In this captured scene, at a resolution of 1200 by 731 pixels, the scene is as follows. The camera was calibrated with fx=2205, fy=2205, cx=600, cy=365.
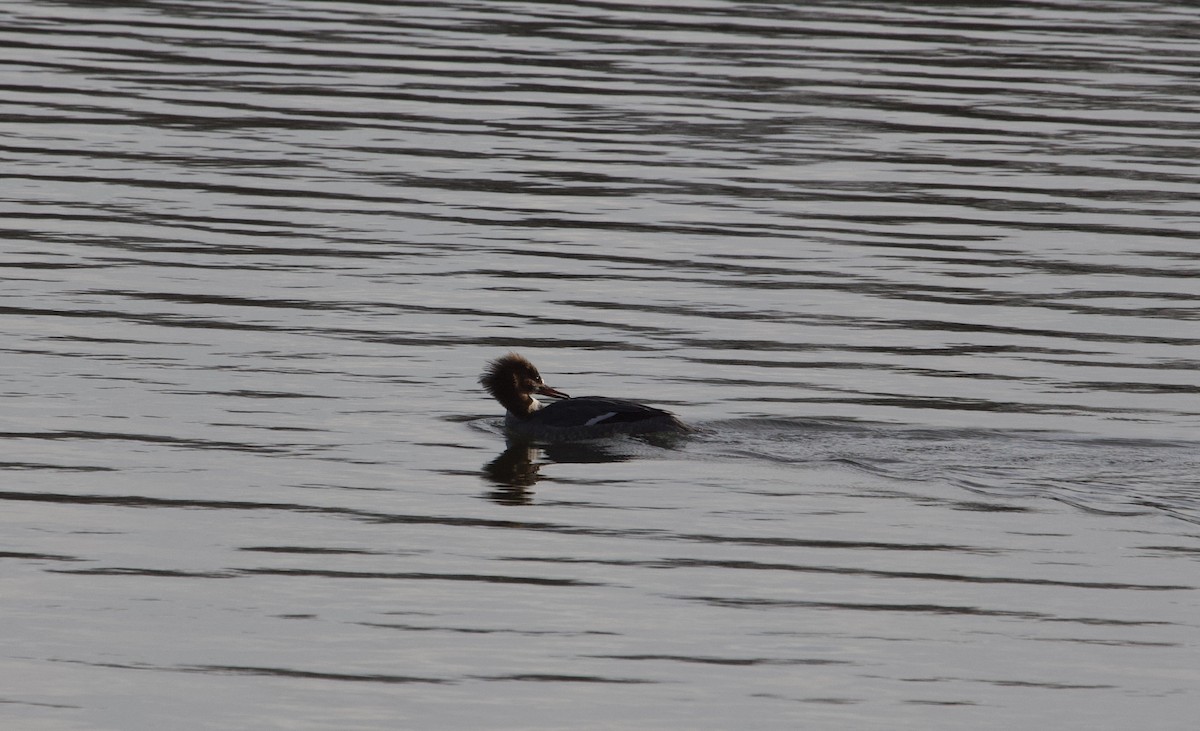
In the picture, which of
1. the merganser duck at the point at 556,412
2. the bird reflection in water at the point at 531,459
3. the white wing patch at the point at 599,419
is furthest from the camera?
the white wing patch at the point at 599,419

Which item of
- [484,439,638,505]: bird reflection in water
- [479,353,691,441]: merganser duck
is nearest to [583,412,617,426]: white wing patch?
[479,353,691,441]: merganser duck

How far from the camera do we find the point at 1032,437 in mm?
11969

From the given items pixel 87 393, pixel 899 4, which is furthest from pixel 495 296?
pixel 899 4

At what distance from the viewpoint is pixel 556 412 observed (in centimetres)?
1220

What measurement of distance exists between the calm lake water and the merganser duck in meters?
0.14

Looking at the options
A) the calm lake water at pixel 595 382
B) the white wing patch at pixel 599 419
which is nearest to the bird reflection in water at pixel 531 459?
the calm lake water at pixel 595 382

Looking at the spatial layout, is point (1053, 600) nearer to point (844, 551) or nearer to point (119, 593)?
point (844, 551)

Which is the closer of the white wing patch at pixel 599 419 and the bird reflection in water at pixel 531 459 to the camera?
the bird reflection in water at pixel 531 459

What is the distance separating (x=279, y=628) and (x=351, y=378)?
464cm

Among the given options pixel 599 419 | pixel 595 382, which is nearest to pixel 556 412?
pixel 599 419

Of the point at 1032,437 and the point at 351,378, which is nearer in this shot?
the point at 1032,437

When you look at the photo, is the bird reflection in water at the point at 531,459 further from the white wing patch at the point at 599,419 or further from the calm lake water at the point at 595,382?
the white wing patch at the point at 599,419

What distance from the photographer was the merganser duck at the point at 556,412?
38.7ft

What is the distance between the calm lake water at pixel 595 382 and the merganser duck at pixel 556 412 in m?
0.14
